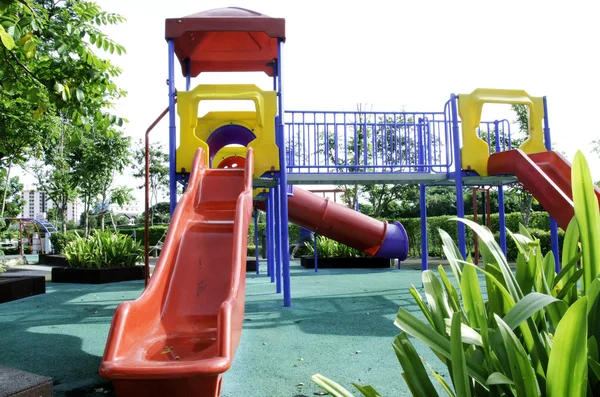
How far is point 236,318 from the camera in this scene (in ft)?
8.68

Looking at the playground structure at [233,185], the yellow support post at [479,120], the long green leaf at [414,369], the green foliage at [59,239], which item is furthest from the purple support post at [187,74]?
the green foliage at [59,239]

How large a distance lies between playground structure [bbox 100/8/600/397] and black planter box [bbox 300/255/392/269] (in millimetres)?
857

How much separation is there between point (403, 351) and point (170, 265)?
246 cm

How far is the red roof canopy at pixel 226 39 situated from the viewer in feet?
17.3

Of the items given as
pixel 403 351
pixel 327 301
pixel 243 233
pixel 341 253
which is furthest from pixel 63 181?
pixel 403 351

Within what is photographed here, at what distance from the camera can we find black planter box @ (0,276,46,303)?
588cm

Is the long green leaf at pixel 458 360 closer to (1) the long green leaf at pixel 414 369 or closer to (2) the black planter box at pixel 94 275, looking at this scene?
(1) the long green leaf at pixel 414 369

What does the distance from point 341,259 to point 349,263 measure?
0.22 meters

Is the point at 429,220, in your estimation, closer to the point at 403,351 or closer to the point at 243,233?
the point at 243,233

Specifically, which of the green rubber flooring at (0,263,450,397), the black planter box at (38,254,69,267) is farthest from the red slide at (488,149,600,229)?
the black planter box at (38,254,69,267)

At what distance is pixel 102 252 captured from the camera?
832 centimetres

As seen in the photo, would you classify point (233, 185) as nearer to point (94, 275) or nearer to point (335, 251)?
point (94, 275)

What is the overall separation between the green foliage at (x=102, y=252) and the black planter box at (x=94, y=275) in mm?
282

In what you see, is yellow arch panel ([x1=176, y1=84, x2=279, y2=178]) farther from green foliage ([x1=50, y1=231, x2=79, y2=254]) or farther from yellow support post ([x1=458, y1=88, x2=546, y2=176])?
green foliage ([x1=50, y1=231, x2=79, y2=254])
